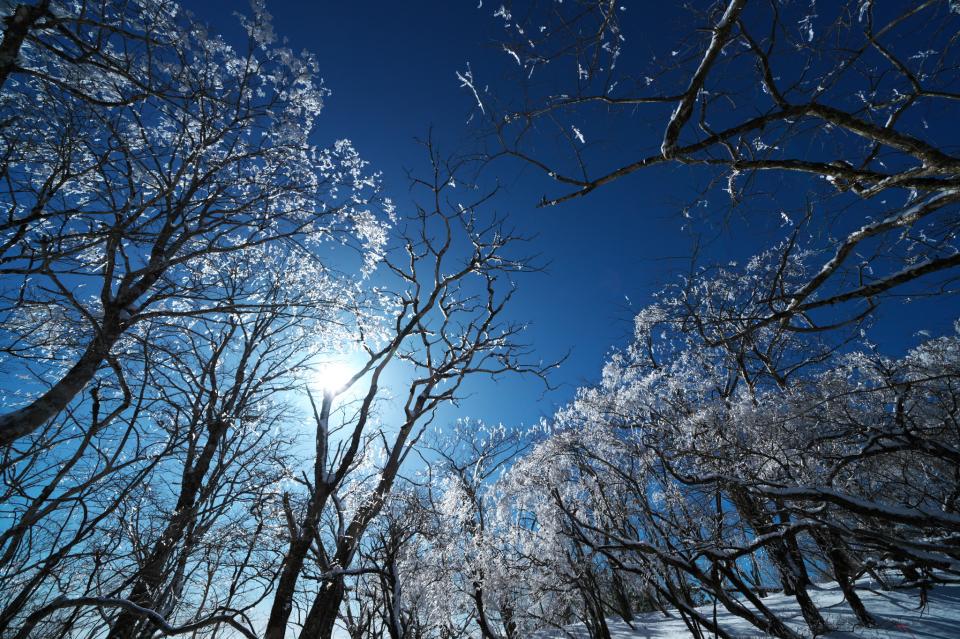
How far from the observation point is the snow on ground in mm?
7035

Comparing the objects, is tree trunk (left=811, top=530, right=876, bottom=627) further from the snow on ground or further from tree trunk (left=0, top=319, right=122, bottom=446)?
tree trunk (left=0, top=319, right=122, bottom=446)

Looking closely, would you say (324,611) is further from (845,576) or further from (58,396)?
(845,576)

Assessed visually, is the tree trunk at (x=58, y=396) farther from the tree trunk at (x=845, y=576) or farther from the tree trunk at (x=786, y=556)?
the tree trunk at (x=845, y=576)

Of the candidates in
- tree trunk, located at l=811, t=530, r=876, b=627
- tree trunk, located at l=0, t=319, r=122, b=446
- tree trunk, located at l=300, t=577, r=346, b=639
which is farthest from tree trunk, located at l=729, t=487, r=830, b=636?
tree trunk, located at l=0, t=319, r=122, b=446

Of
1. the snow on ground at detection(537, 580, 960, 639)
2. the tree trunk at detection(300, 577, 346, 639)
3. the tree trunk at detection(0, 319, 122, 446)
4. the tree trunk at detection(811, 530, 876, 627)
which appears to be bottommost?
the snow on ground at detection(537, 580, 960, 639)

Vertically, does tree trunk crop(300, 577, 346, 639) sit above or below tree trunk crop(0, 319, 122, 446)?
below

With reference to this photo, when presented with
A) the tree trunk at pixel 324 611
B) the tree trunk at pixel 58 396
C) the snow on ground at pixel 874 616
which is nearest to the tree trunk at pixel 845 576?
the snow on ground at pixel 874 616

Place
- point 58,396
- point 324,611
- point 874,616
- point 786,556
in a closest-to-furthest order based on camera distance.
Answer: point 58,396 < point 324,611 < point 786,556 < point 874,616

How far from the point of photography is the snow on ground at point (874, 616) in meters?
7.04

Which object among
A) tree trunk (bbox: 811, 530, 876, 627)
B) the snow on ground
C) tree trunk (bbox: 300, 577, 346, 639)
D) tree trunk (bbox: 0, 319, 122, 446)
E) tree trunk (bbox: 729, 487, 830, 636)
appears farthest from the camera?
the snow on ground

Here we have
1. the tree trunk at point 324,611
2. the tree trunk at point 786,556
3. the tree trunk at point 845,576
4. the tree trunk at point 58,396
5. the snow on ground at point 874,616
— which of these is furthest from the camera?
the snow on ground at point 874,616

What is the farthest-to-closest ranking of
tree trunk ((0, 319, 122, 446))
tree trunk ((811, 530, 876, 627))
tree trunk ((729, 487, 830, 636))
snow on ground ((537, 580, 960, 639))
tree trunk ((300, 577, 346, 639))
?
1. snow on ground ((537, 580, 960, 639))
2. tree trunk ((729, 487, 830, 636))
3. tree trunk ((811, 530, 876, 627))
4. tree trunk ((300, 577, 346, 639))
5. tree trunk ((0, 319, 122, 446))

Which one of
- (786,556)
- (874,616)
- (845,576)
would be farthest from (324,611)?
(874,616)

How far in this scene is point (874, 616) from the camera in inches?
303
